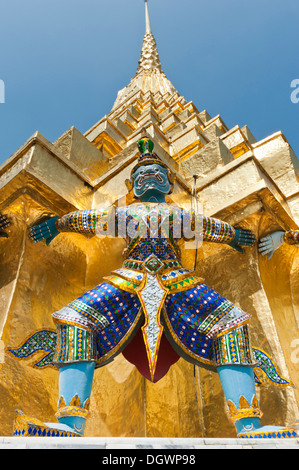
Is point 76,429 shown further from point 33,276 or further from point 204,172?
point 204,172

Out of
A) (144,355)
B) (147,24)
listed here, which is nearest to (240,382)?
(144,355)

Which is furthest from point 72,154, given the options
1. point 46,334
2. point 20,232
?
point 46,334

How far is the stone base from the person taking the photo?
1.66 m

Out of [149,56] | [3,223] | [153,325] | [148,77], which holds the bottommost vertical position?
[153,325]

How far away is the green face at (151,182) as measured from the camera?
376 cm

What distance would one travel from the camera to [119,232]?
3.50 m

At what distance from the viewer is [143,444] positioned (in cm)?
171

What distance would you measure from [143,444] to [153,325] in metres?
1.25

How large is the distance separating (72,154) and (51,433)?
385 centimetres

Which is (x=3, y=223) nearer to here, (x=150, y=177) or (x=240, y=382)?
(x=150, y=177)

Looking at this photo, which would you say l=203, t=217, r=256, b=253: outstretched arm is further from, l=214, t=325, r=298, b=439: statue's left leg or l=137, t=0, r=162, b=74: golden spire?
l=137, t=0, r=162, b=74: golden spire

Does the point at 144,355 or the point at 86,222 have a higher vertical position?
the point at 86,222

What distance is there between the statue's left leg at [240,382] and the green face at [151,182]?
1507 millimetres

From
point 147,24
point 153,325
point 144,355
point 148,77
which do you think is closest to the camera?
point 153,325
